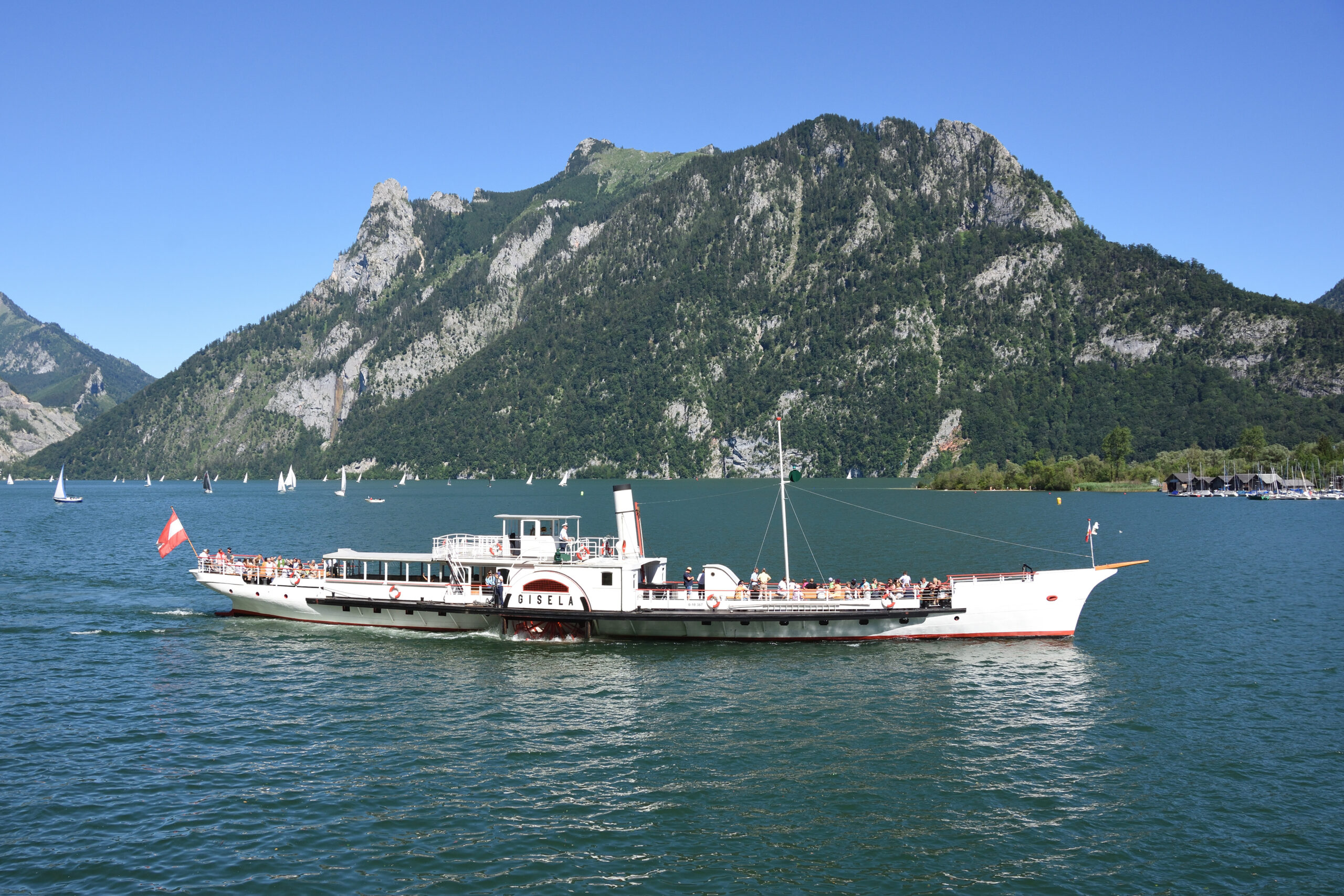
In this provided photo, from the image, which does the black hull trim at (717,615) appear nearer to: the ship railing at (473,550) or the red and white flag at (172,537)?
the ship railing at (473,550)

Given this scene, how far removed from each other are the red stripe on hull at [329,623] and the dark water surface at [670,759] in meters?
0.79

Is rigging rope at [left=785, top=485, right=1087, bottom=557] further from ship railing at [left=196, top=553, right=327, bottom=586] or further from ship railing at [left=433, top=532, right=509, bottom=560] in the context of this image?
ship railing at [left=196, top=553, right=327, bottom=586]

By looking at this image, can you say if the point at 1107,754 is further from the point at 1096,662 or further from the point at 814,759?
the point at 1096,662

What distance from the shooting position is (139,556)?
300 ft

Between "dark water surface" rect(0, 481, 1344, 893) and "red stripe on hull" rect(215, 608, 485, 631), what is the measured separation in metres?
0.79

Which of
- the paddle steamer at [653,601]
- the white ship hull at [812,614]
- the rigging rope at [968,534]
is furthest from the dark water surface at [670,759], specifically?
the rigging rope at [968,534]

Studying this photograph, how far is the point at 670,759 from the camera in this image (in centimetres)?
3062

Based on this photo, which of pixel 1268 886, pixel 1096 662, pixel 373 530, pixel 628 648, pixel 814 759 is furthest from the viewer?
pixel 373 530

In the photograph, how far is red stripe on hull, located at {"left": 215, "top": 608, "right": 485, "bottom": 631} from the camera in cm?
5244

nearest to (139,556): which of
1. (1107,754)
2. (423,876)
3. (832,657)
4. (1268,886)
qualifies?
(832,657)

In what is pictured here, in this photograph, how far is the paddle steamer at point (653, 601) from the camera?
48375 millimetres

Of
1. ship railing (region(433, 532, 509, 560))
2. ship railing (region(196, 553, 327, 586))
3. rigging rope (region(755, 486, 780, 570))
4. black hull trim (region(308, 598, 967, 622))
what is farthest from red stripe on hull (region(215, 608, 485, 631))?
rigging rope (region(755, 486, 780, 570))

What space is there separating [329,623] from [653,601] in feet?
70.6

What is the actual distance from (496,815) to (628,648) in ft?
73.6
